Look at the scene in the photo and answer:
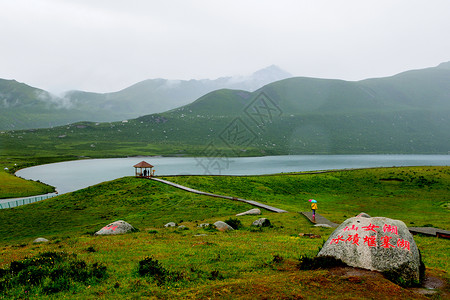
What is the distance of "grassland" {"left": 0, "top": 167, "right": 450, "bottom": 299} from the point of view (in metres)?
11.8

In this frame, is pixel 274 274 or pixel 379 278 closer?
pixel 379 278

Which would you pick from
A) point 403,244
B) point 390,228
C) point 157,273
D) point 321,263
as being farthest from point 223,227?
point 403,244

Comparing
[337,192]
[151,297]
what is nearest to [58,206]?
[151,297]

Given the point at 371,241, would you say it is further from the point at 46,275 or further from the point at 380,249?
the point at 46,275

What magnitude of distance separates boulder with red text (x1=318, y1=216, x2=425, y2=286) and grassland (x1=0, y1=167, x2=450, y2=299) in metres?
1.13

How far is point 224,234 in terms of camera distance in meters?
25.9

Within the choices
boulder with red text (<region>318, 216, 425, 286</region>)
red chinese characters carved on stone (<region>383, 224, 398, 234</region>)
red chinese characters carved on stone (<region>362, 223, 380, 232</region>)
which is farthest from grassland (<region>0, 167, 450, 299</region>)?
red chinese characters carved on stone (<region>383, 224, 398, 234</region>)

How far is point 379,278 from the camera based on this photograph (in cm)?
1201

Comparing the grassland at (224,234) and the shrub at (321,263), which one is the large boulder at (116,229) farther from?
the shrub at (321,263)

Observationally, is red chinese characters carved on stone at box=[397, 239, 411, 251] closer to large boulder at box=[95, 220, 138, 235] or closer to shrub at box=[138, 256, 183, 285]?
shrub at box=[138, 256, 183, 285]

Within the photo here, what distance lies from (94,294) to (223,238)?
12862 mm

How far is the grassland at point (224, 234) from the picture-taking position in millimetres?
11758

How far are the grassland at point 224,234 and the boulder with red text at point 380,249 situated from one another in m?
1.13

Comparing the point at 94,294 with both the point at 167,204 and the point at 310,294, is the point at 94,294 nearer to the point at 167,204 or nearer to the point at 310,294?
the point at 310,294
